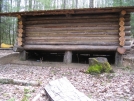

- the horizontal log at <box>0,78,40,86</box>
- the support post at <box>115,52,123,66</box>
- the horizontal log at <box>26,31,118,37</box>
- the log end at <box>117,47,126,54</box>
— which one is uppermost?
the horizontal log at <box>26,31,118,37</box>

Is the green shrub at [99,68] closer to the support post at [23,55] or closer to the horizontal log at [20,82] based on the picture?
the horizontal log at [20,82]

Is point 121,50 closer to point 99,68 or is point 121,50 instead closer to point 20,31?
point 99,68

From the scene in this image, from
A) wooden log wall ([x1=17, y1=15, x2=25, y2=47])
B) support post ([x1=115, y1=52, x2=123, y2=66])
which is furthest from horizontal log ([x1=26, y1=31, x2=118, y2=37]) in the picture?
support post ([x1=115, y1=52, x2=123, y2=66])

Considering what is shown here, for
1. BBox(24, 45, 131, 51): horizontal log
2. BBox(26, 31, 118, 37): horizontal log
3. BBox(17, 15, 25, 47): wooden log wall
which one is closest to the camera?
BBox(24, 45, 131, 51): horizontal log

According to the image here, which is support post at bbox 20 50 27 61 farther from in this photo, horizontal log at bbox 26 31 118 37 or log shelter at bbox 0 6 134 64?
horizontal log at bbox 26 31 118 37

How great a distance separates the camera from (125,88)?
237 inches

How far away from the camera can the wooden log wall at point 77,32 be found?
1125 cm

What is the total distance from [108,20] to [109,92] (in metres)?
6.73

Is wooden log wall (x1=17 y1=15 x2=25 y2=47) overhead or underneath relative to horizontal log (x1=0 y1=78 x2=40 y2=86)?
overhead

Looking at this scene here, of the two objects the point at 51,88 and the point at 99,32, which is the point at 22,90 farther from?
the point at 99,32

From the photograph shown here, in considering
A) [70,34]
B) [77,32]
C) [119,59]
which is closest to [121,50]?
[119,59]

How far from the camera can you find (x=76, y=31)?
1194 cm

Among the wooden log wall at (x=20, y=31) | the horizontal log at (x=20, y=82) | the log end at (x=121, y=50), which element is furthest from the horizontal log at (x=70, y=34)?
the horizontal log at (x=20, y=82)

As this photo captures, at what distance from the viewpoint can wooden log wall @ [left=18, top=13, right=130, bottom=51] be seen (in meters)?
11.2
